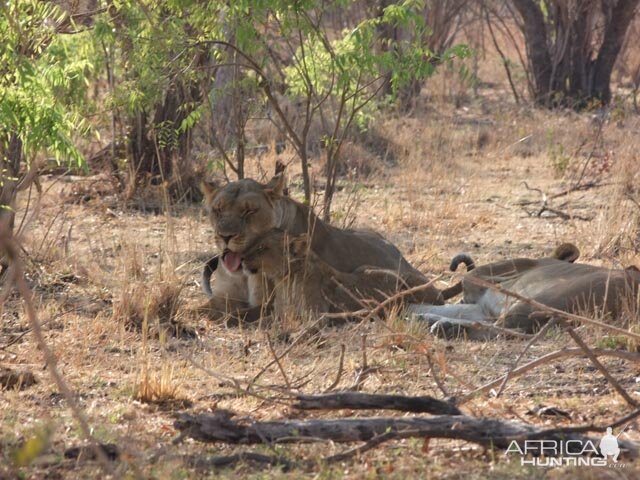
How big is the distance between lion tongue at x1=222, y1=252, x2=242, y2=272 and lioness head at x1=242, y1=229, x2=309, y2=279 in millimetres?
67

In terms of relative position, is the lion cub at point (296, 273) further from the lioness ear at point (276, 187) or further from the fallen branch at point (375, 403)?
the fallen branch at point (375, 403)

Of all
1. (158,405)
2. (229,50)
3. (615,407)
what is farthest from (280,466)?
(229,50)

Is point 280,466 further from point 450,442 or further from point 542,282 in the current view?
point 542,282

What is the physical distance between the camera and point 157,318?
692cm

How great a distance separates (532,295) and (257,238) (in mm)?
1719

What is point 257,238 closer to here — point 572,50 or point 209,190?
point 209,190

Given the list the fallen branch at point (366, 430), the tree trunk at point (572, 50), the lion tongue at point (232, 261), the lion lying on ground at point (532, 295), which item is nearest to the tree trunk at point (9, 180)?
the lion tongue at point (232, 261)

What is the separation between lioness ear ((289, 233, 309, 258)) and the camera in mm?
7340

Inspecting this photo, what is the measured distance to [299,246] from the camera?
7.36 m

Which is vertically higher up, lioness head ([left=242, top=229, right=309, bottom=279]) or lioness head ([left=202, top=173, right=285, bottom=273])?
lioness head ([left=202, top=173, right=285, bottom=273])

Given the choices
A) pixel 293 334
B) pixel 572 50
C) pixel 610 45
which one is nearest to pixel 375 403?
pixel 293 334

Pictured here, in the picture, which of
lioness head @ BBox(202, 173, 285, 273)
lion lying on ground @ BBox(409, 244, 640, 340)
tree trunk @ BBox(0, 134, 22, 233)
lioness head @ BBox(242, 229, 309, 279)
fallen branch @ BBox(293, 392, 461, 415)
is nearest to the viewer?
fallen branch @ BBox(293, 392, 461, 415)

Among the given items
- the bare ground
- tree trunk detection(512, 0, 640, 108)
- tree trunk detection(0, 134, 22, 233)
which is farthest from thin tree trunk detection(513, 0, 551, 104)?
tree trunk detection(0, 134, 22, 233)

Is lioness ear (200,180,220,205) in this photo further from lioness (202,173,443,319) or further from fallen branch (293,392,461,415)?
fallen branch (293,392,461,415)
